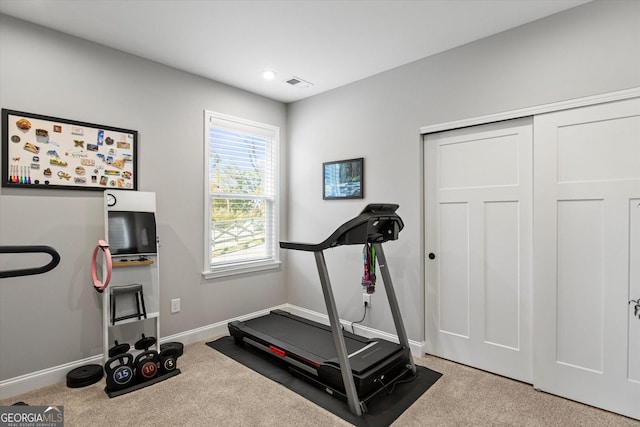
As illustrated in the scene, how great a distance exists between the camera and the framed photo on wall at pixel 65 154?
2482mm

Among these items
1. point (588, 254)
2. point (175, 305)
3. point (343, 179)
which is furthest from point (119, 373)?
point (588, 254)

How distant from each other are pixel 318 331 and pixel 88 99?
113 inches

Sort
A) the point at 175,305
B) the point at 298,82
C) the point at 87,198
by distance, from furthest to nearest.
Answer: the point at 298,82 < the point at 175,305 < the point at 87,198

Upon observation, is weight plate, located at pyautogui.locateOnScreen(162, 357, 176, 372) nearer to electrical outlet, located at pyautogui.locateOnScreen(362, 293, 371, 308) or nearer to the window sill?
the window sill

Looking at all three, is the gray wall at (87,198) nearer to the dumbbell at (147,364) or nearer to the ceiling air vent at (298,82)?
the dumbbell at (147,364)

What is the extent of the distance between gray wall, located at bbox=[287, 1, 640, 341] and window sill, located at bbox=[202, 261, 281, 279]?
313 millimetres

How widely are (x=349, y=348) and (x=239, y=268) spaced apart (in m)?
1.64

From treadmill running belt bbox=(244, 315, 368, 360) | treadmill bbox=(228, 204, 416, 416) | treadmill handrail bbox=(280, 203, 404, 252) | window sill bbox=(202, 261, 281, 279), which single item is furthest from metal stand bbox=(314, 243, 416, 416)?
window sill bbox=(202, 261, 281, 279)

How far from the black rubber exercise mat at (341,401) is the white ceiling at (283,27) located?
2.73 meters

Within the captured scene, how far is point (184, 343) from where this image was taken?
341 centimetres

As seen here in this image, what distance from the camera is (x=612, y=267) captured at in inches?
88.2

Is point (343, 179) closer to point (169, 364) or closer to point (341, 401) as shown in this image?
point (341, 401)

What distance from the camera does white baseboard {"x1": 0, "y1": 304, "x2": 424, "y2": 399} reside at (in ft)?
8.10

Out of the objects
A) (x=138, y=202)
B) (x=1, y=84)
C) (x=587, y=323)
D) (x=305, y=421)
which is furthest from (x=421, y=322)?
(x=1, y=84)
